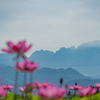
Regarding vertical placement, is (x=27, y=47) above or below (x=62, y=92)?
above

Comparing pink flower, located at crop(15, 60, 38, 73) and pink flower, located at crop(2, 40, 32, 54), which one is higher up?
pink flower, located at crop(2, 40, 32, 54)

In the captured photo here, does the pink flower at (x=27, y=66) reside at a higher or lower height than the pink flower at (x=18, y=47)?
lower

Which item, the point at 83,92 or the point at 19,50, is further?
the point at 83,92

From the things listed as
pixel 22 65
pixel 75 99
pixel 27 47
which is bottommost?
pixel 75 99

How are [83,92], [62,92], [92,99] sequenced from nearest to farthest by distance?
1. [62,92]
2. [83,92]
3. [92,99]

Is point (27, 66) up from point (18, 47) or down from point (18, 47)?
down

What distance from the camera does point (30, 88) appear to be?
3758 millimetres

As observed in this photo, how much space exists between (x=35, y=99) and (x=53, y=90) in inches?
71.1

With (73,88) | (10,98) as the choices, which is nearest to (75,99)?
(73,88)

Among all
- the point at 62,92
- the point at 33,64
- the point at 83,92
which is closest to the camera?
the point at 62,92

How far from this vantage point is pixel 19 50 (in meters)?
3.80

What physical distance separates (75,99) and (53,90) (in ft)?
9.75

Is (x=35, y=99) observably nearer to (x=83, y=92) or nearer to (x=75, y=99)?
(x=83, y=92)

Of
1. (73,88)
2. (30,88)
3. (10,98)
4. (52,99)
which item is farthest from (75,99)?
(52,99)
